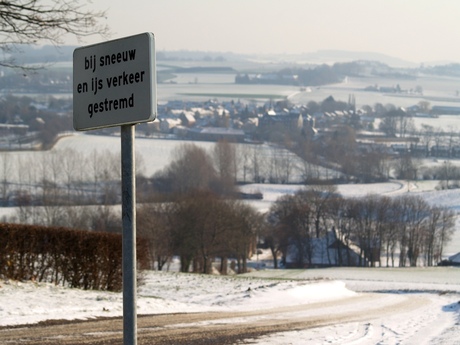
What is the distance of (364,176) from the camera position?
117 meters

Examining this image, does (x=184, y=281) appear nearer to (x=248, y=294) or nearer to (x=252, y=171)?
(x=248, y=294)

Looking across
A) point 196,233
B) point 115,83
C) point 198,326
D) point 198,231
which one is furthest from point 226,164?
point 115,83

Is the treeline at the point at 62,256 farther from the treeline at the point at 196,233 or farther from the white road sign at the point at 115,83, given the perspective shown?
the treeline at the point at 196,233

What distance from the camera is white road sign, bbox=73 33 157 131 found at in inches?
169

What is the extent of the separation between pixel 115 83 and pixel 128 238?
768mm

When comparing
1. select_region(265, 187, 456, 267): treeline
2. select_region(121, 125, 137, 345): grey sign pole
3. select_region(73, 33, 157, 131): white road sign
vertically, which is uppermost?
select_region(73, 33, 157, 131): white road sign

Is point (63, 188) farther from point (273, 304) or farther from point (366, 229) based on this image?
point (273, 304)

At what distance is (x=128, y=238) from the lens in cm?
430

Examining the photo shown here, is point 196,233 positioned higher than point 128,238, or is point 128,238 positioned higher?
point 128,238

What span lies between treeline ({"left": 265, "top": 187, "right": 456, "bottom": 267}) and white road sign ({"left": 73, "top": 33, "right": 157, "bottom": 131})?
52.1 meters

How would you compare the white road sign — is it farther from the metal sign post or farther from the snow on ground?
the snow on ground

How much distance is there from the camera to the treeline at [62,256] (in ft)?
47.2

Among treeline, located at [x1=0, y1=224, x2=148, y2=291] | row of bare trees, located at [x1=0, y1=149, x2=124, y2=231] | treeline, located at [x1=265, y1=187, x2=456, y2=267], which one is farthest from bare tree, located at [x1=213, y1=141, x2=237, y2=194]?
treeline, located at [x1=0, y1=224, x2=148, y2=291]

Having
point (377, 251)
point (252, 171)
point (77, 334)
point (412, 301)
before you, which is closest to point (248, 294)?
point (412, 301)
